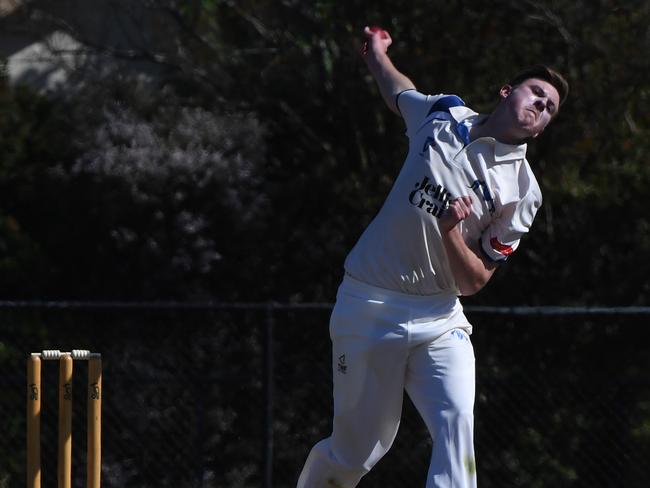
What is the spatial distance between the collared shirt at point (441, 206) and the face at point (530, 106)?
75 millimetres

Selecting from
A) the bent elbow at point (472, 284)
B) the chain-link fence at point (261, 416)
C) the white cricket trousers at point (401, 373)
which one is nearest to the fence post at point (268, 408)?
the chain-link fence at point (261, 416)

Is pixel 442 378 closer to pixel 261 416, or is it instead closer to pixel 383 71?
pixel 383 71

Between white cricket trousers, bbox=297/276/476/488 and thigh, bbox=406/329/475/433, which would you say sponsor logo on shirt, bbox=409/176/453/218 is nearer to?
white cricket trousers, bbox=297/276/476/488

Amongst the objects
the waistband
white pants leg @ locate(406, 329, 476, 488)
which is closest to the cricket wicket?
the waistband

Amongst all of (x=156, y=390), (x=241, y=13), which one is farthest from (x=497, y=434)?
(x=241, y=13)

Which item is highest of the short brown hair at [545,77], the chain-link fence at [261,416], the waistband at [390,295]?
the short brown hair at [545,77]

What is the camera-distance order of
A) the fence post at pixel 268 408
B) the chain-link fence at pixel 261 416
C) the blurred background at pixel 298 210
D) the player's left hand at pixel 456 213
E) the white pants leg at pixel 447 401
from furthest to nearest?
the blurred background at pixel 298 210, the chain-link fence at pixel 261 416, the fence post at pixel 268 408, the white pants leg at pixel 447 401, the player's left hand at pixel 456 213

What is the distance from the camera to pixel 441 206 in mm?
4375

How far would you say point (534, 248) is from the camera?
330 inches

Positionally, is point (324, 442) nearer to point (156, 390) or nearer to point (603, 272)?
point (156, 390)

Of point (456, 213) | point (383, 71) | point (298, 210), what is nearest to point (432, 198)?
point (456, 213)

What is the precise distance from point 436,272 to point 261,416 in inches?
97.2

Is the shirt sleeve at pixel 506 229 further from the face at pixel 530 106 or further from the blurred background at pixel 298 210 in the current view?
the blurred background at pixel 298 210

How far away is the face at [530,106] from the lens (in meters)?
4.41
